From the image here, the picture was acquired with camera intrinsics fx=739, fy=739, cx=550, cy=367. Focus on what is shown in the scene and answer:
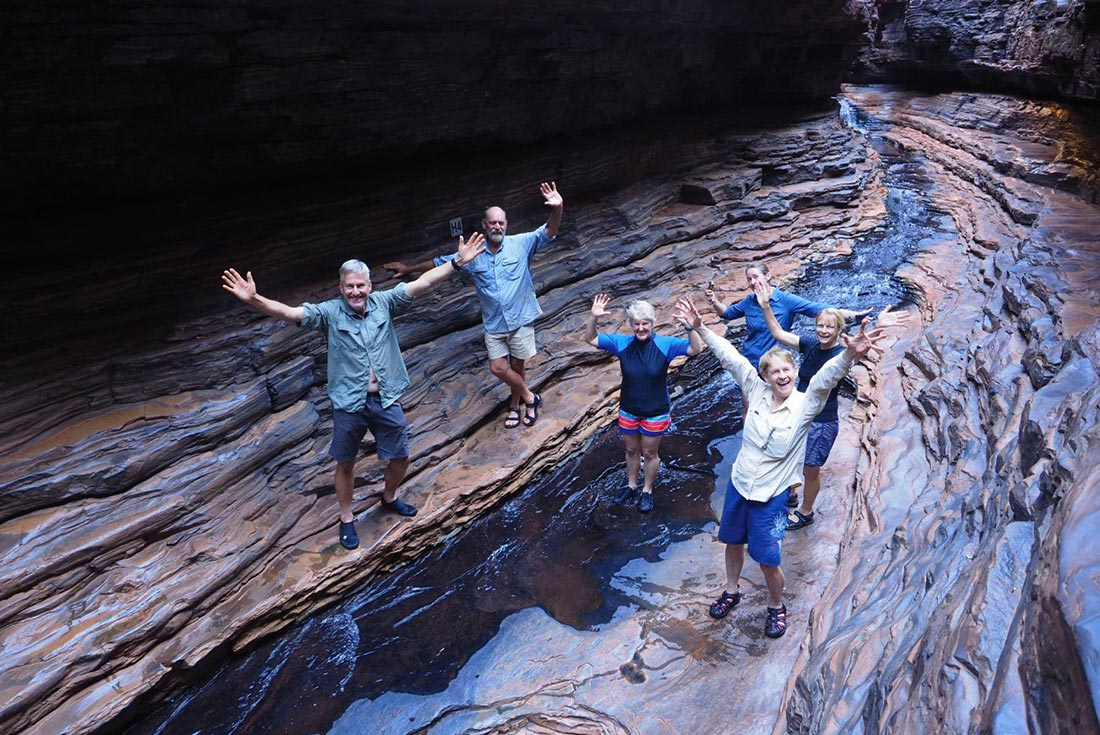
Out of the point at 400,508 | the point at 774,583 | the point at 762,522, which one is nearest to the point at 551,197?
the point at 400,508

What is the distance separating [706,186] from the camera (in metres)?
11.1

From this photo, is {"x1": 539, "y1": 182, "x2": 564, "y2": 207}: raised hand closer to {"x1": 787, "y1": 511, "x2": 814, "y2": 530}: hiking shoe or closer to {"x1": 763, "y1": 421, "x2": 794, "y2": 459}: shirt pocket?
{"x1": 763, "y1": 421, "x2": 794, "y2": 459}: shirt pocket

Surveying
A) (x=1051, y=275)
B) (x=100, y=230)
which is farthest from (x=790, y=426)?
(x=100, y=230)

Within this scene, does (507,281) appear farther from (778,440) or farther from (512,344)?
(778,440)

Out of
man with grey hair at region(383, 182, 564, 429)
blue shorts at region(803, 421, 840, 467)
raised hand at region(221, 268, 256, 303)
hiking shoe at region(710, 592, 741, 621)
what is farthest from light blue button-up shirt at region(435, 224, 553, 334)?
Result: hiking shoe at region(710, 592, 741, 621)

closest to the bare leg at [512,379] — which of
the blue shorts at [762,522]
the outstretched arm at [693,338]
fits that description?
the outstretched arm at [693,338]

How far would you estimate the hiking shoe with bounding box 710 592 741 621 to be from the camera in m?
4.51

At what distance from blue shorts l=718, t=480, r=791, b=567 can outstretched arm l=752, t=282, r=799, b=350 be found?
4.39 feet

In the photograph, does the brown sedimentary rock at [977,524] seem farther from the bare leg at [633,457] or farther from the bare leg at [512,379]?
the bare leg at [512,379]

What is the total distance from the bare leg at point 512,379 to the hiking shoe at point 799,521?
257 centimetres

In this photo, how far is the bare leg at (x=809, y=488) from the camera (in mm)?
5016

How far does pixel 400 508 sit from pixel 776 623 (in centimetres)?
283

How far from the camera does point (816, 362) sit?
4859mm

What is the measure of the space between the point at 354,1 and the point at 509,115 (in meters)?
2.81
